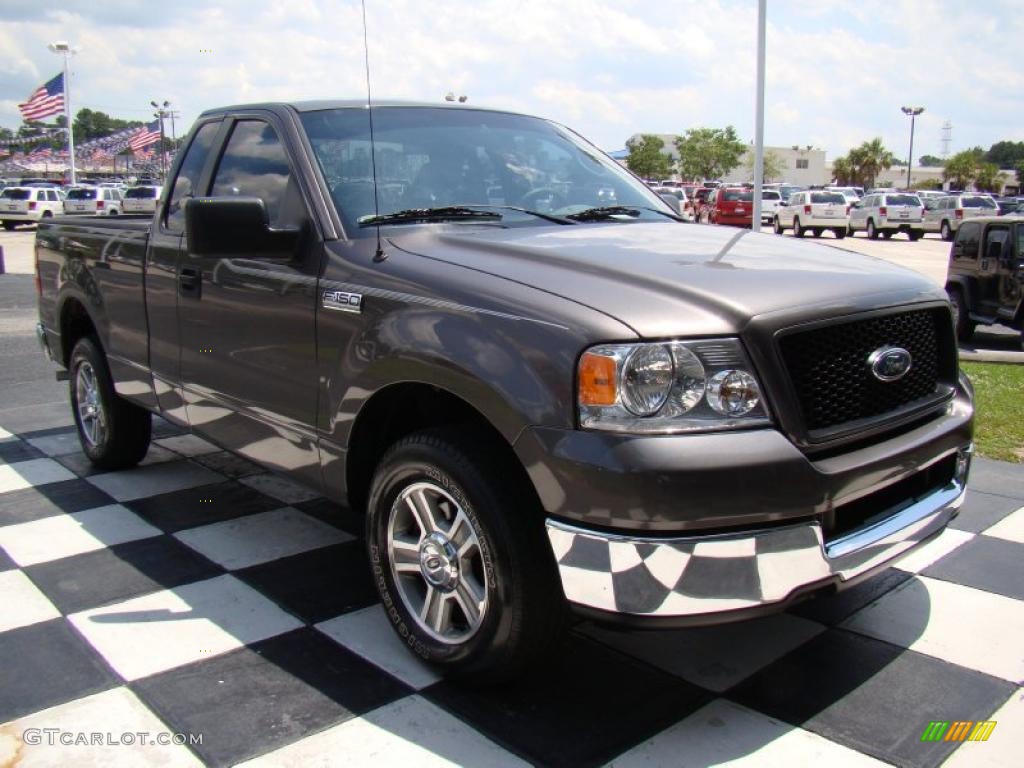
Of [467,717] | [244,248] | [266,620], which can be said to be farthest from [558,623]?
[244,248]

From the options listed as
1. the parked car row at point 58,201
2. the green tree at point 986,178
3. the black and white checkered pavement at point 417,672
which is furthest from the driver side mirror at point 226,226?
the green tree at point 986,178

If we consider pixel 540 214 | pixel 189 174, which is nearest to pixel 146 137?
pixel 189 174

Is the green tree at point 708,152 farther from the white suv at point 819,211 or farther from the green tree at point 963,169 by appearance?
the white suv at point 819,211

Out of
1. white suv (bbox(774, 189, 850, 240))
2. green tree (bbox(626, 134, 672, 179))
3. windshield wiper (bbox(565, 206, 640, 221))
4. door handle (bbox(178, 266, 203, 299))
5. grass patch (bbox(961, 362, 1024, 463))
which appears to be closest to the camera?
windshield wiper (bbox(565, 206, 640, 221))

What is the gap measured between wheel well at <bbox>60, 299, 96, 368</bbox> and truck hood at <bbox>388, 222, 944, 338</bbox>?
300 cm

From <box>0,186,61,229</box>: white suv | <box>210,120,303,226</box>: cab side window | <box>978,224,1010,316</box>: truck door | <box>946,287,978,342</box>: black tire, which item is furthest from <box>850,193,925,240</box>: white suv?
<box>210,120,303,226</box>: cab side window

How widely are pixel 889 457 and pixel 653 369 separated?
0.80 meters

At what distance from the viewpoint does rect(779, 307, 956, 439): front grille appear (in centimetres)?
254

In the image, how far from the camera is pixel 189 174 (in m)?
4.46

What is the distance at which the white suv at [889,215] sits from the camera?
33.8 m

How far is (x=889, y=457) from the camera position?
2670 millimetres

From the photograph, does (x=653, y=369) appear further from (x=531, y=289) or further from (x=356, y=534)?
(x=356, y=534)

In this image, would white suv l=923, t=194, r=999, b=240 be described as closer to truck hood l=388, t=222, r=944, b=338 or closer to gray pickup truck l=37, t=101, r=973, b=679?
gray pickup truck l=37, t=101, r=973, b=679

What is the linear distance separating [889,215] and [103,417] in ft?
109
